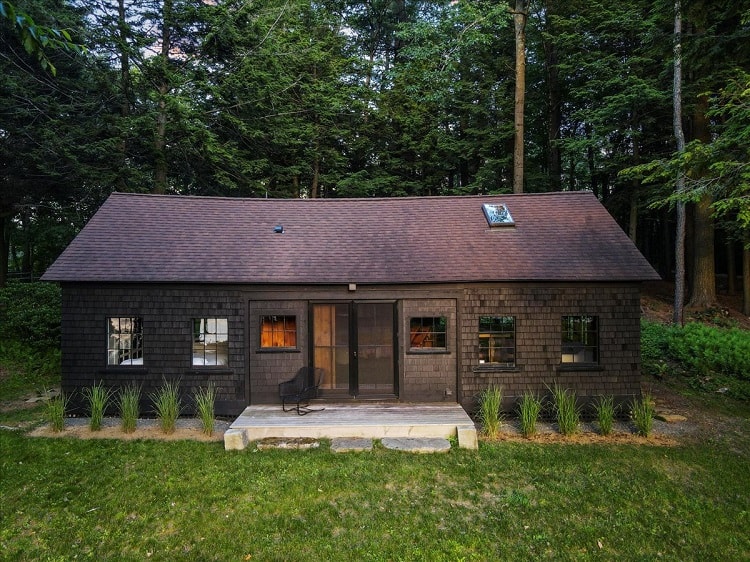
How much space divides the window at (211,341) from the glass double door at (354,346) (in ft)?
6.09

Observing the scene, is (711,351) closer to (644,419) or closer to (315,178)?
(644,419)

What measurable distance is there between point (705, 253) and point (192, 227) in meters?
17.4

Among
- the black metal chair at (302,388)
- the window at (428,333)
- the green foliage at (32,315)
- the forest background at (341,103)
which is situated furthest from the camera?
the forest background at (341,103)

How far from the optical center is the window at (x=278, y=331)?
27.2ft

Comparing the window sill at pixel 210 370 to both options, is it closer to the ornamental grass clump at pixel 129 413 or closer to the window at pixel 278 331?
the window at pixel 278 331

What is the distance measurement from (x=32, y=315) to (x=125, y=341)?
6.34 meters

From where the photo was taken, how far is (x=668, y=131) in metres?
17.7

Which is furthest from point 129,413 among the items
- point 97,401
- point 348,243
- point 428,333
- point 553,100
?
point 553,100

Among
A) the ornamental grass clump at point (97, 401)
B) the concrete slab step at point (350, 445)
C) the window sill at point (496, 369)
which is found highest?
the window sill at point (496, 369)

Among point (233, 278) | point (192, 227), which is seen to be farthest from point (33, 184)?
point (233, 278)

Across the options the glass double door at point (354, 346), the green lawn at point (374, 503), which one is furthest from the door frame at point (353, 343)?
the green lawn at point (374, 503)

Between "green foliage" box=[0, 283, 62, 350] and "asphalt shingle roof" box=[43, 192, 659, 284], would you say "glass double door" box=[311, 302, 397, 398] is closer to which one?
"asphalt shingle roof" box=[43, 192, 659, 284]

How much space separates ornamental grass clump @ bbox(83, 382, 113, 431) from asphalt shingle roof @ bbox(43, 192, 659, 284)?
7.24 feet

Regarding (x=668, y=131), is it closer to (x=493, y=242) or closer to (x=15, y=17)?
(x=493, y=242)
